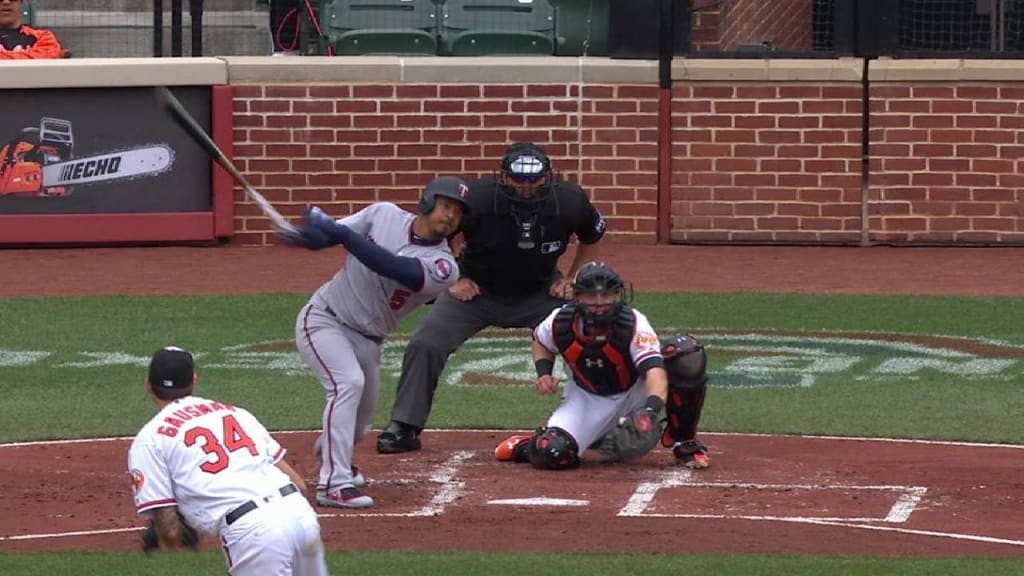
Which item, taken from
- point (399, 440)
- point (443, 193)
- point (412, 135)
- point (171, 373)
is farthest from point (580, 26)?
point (171, 373)

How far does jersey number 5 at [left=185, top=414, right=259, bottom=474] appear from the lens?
6.48m

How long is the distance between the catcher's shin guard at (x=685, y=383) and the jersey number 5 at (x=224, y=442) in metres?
3.78

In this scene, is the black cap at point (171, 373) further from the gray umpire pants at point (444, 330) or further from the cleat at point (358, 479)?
the gray umpire pants at point (444, 330)

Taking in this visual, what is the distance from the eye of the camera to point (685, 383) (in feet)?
32.8

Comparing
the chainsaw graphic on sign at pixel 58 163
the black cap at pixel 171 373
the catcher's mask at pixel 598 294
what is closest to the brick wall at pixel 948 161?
the chainsaw graphic on sign at pixel 58 163

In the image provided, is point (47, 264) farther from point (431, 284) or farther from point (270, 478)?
point (270, 478)

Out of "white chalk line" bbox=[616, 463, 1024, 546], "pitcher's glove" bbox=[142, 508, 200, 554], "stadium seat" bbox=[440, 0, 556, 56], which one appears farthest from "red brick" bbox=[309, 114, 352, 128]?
"pitcher's glove" bbox=[142, 508, 200, 554]

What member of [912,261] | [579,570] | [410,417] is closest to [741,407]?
[410,417]

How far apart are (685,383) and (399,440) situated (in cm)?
156

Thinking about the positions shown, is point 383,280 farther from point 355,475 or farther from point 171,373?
point 171,373

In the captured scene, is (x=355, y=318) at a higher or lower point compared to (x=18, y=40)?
lower

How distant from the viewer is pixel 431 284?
8.98 m

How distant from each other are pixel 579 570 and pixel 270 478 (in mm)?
1737

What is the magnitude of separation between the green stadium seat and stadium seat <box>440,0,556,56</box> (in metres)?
0.08
